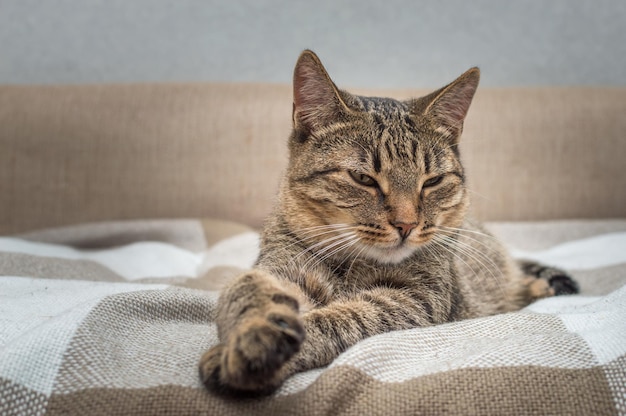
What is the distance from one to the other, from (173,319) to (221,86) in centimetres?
139

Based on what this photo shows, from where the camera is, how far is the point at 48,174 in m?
2.16

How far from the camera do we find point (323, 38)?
7.92ft

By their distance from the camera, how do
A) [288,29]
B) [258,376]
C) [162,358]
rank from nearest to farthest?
[258,376], [162,358], [288,29]

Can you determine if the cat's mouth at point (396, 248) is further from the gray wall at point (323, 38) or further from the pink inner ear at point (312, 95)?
the gray wall at point (323, 38)

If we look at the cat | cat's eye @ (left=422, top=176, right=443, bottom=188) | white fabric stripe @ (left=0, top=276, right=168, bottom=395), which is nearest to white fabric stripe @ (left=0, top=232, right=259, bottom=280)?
white fabric stripe @ (left=0, top=276, right=168, bottom=395)

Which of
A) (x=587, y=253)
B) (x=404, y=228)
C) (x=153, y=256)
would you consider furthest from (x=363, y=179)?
(x=587, y=253)

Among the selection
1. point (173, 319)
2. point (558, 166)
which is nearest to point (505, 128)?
point (558, 166)

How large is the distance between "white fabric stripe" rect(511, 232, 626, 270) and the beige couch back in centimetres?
29

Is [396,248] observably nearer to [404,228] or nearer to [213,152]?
[404,228]

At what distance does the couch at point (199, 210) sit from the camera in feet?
2.93

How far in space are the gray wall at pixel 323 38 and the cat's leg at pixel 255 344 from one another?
71.7 inches

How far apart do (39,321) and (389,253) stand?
0.68 m

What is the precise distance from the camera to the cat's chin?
1.05 m

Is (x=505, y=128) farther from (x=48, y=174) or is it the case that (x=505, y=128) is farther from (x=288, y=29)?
(x=48, y=174)
